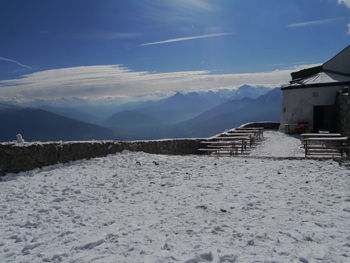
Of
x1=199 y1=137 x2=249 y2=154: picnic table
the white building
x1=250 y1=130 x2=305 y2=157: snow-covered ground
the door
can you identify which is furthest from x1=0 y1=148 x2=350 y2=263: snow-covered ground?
the white building

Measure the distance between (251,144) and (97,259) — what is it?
15.1m

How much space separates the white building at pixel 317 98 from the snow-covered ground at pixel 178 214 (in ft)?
51.3

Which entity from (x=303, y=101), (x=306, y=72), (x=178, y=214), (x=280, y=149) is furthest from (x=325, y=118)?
(x=178, y=214)

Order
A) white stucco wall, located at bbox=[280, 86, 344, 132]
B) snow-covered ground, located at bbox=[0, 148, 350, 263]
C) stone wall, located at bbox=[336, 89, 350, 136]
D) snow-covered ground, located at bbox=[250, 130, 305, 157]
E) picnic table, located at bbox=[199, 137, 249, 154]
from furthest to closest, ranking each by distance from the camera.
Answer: white stucco wall, located at bbox=[280, 86, 344, 132] < stone wall, located at bbox=[336, 89, 350, 136] < picnic table, located at bbox=[199, 137, 249, 154] < snow-covered ground, located at bbox=[250, 130, 305, 157] < snow-covered ground, located at bbox=[0, 148, 350, 263]

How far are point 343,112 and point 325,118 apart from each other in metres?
3.79

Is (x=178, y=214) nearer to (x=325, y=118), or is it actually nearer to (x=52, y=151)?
(x=52, y=151)

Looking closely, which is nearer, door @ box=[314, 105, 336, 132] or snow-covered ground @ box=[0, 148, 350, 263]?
snow-covered ground @ box=[0, 148, 350, 263]

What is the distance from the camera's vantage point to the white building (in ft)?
68.0

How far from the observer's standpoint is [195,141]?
14.8m

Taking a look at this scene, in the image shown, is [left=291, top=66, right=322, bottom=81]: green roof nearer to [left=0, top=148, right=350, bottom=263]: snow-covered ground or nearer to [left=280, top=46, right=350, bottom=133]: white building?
[left=280, top=46, right=350, bottom=133]: white building

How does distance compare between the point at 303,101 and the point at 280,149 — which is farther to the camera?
the point at 303,101

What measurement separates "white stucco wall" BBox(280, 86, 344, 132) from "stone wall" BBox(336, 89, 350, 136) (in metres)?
1.29

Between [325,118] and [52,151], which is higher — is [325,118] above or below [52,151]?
above

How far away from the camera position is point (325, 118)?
2112cm
